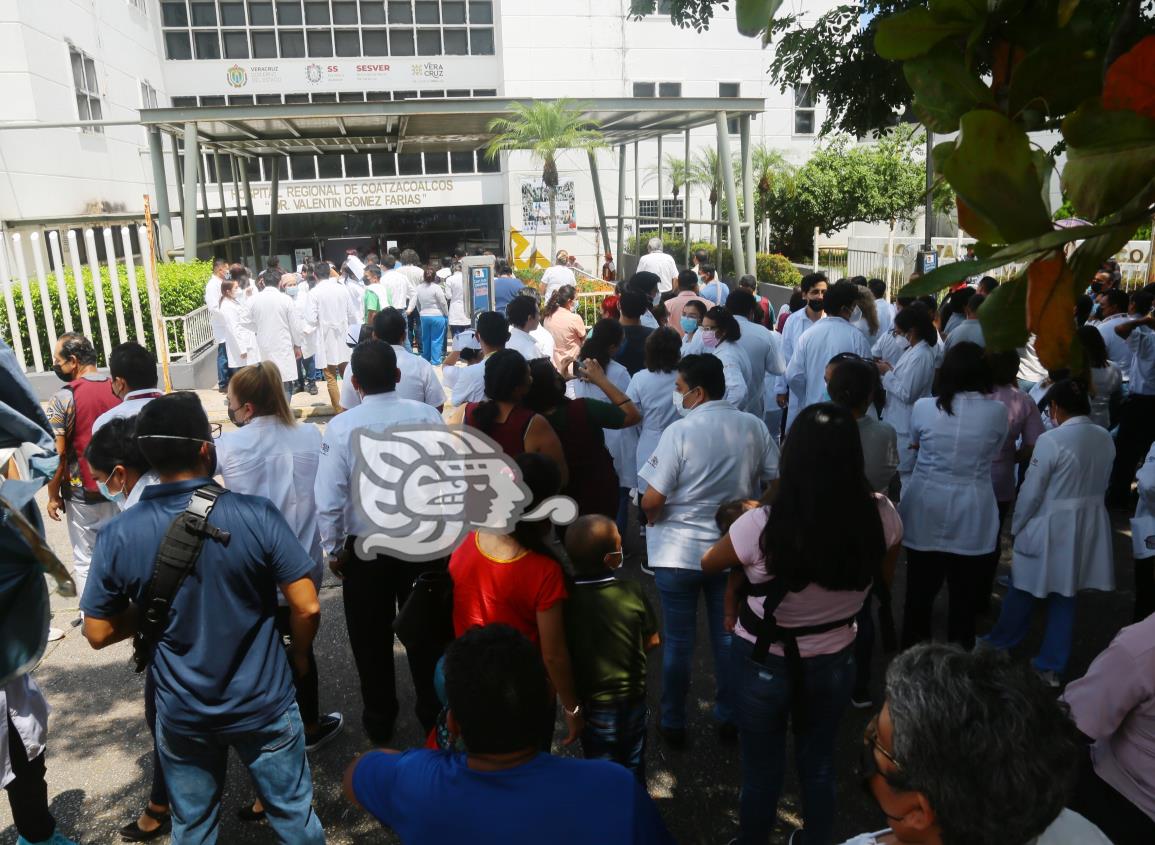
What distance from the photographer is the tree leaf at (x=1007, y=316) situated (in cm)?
95

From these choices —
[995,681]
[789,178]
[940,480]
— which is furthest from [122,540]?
[789,178]

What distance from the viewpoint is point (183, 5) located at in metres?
25.9

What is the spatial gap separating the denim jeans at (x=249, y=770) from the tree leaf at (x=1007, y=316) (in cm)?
249

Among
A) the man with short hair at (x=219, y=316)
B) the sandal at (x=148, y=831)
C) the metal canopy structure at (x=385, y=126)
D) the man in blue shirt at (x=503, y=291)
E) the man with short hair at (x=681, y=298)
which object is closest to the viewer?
the sandal at (x=148, y=831)

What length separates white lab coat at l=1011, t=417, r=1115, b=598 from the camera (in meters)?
3.95

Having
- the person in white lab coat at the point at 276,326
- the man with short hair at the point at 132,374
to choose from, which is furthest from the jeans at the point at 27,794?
the person in white lab coat at the point at 276,326

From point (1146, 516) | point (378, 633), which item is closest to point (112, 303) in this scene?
point (378, 633)

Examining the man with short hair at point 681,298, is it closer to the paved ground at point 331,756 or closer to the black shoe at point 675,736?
the paved ground at point 331,756

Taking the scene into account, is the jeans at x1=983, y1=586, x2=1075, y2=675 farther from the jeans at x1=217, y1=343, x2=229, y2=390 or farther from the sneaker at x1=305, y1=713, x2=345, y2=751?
the jeans at x1=217, y1=343, x2=229, y2=390

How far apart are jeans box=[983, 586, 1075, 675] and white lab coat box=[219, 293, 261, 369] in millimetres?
8498

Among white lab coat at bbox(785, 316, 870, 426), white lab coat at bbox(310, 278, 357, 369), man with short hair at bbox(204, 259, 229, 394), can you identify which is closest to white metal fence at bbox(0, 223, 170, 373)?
man with short hair at bbox(204, 259, 229, 394)

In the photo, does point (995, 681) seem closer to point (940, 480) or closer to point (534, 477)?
point (534, 477)

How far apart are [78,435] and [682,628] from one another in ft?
11.4

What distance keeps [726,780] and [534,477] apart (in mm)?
1684
